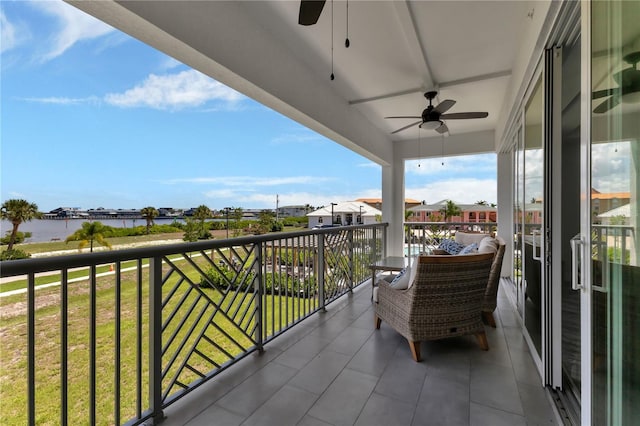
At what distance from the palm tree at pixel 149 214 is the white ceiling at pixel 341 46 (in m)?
3.62

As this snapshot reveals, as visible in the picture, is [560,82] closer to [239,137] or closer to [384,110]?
[384,110]

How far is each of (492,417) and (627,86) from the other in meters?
1.67

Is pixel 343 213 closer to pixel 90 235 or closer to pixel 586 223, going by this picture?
pixel 90 235

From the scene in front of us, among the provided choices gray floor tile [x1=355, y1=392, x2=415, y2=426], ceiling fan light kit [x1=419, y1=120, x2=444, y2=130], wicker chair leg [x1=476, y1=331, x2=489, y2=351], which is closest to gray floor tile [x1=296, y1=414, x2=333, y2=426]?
gray floor tile [x1=355, y1=392, x2=415, y2=426]

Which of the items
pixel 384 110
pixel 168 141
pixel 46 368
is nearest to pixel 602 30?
pixel 384 110

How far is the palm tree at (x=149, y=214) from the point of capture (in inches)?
209

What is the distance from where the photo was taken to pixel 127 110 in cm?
1256

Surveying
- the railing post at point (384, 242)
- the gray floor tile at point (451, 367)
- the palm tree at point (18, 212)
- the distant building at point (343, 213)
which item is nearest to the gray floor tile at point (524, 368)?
the gray floor tile at point (451, 367)

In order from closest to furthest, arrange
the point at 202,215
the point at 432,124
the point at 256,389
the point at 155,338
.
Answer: the point at 155,338 < the point at 256,389 < the point at 432,124 < the point at 202,215

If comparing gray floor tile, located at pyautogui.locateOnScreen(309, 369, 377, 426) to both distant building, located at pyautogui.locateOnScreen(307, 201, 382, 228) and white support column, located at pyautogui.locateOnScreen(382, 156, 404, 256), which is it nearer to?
white support column, located at pyautogui.locateOnScreen(382, 156, 404, 256)

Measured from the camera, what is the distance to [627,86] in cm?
94

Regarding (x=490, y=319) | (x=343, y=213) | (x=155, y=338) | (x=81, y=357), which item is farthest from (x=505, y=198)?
(x=81, y=357)

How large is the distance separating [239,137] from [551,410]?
58.4ft

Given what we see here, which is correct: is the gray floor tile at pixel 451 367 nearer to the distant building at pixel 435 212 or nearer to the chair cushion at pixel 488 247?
the chair cushion at pixel 488 247
